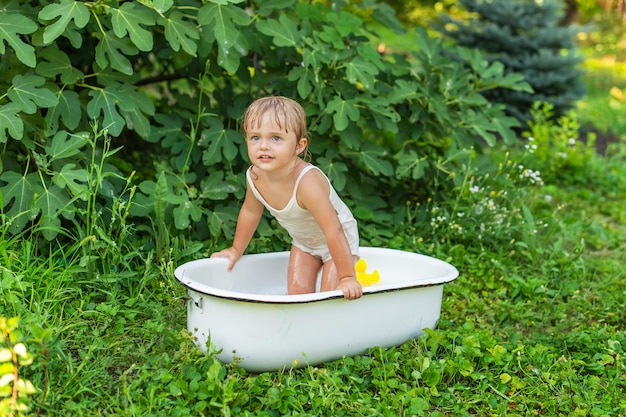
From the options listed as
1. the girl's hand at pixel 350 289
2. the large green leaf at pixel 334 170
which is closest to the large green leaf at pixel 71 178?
the girl's hand at pixel 350 289

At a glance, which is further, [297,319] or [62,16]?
[62,16]

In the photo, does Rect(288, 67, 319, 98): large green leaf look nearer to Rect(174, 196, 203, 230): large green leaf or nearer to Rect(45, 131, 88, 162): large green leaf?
Rect(174, 196, 203, 230): large green leaf

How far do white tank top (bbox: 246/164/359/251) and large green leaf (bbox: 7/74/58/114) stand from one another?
0.94 m

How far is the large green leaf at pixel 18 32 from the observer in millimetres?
2992

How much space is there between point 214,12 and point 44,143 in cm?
99

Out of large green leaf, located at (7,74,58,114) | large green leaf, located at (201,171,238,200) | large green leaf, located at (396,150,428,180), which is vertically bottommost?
large green leaf, located at (201,171,238,200)

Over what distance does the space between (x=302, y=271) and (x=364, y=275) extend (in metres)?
0.33

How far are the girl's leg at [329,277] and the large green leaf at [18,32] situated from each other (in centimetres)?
148

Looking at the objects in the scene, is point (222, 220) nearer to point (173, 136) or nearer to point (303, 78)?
point (173, 136)

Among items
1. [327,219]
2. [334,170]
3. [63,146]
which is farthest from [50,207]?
[334,170]

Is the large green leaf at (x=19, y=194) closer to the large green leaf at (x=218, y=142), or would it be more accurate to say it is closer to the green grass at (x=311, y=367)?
the green grass at (x=311, y=367)

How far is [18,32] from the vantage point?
3037 mm

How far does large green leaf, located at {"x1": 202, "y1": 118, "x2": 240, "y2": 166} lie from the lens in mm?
3734

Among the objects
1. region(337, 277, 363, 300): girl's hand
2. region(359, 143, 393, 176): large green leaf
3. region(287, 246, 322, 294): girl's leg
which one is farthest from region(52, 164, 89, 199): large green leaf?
region(359, 143, 393, 176): large green leaf
